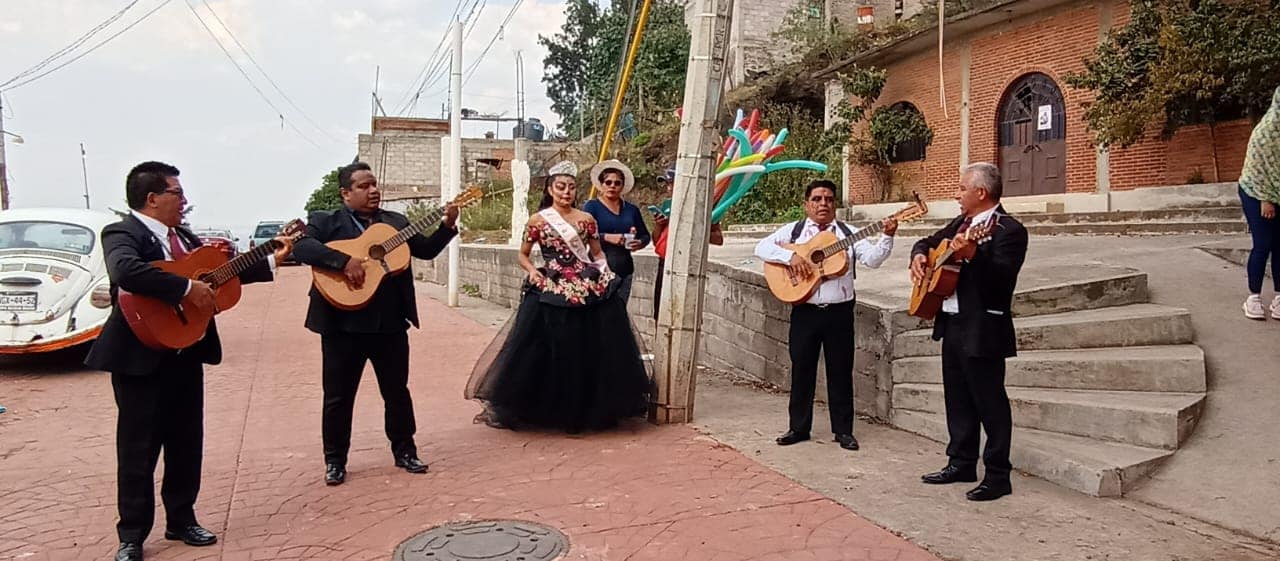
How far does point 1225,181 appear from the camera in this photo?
12.9 metres

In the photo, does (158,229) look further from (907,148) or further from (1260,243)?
(907,148)

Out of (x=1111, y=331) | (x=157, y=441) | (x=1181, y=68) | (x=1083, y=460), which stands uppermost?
(x=1181, y=68)

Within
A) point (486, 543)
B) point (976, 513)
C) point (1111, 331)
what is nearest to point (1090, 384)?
point (1111, 331)

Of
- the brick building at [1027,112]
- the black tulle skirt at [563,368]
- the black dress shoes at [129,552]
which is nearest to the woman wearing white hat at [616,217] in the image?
the black tulle skirt at [563,368]

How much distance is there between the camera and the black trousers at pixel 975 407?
179 inches

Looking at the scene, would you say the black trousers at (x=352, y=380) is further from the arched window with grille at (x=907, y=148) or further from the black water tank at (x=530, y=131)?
the black water tank at (x=530, y=131)

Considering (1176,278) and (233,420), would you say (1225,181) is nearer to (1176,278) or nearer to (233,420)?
(1176,278)

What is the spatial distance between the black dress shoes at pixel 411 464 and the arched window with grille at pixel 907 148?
15390mm

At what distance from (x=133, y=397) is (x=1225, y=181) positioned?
13.9 m

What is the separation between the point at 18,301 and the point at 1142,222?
41.9ft

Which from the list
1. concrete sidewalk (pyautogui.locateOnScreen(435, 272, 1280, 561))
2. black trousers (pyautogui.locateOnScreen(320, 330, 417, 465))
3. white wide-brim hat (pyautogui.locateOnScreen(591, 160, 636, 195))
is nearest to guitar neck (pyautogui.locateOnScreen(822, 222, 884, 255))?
concrete sidewalk (pyautogui.locateOnScreen(435, 272, 1280, 561))

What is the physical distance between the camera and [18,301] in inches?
350

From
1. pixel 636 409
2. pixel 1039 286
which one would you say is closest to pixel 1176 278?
pixel 1039 286

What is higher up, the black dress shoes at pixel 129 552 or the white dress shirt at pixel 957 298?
the white dress shirt at pixel 957 298
